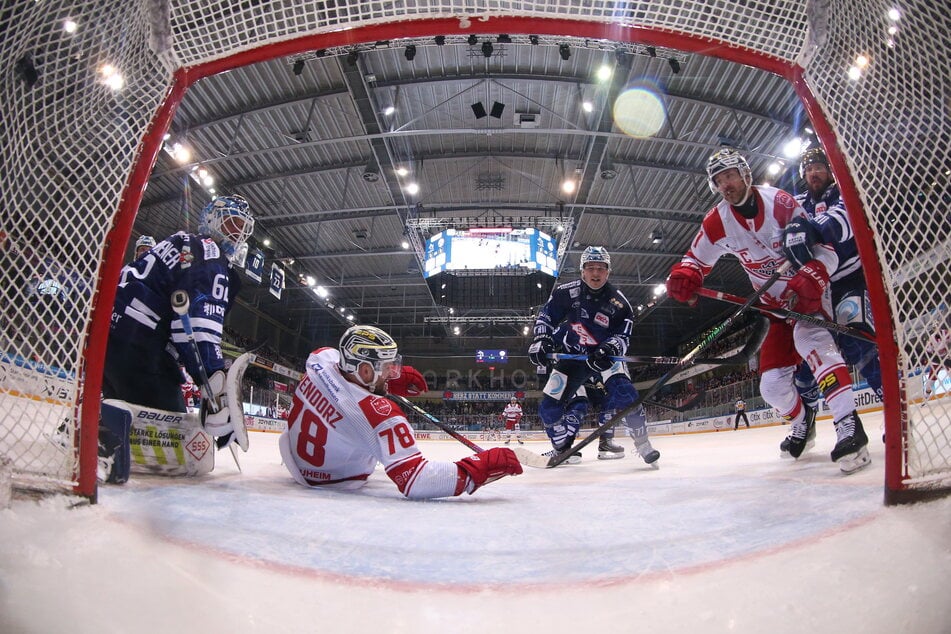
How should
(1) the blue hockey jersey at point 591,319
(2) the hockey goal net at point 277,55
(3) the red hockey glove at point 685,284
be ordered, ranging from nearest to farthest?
(2) the hockey goal net at point 277,55, (3) the red hockey glove at point 685,284, (1) the blue hockey jersey at point 591,319

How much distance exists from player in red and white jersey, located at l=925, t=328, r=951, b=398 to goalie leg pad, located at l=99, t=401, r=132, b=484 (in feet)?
8.29

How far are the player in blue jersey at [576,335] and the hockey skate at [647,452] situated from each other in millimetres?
702

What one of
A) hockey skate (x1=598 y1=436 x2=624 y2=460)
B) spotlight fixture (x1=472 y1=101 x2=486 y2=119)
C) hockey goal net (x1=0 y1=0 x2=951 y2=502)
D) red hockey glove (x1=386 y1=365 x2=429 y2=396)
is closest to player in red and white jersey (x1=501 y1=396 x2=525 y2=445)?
spotlight fixture (x1=472 y1=101 x2=486 y2=119)

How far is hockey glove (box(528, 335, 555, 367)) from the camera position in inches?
169

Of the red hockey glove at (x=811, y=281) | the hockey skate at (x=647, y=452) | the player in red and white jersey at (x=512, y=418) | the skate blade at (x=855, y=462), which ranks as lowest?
the player in red and white jersey at (x=512, y=418)

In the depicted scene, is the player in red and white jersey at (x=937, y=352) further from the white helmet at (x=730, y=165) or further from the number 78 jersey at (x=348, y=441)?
the number 78 jersey at (x=348, y=441)

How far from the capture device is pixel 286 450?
8.17ft

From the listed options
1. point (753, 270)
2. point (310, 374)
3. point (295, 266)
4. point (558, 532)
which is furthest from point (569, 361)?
point (295, 266)

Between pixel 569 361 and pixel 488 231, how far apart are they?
27.6 ft

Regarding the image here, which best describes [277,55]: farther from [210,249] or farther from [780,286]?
[780,286]

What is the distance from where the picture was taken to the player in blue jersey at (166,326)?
2.34m

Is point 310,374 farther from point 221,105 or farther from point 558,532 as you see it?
point 221,105

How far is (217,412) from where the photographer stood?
90.0 inches

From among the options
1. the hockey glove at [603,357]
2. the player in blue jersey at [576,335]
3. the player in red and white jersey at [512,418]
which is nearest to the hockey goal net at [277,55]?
the hockey glove at [603,357]
